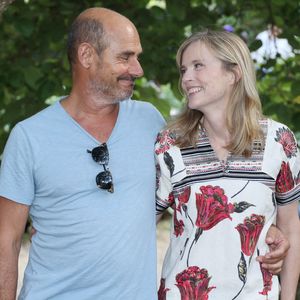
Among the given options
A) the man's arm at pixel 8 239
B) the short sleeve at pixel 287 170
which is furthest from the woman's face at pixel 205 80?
the man's arm at pixel 8 239

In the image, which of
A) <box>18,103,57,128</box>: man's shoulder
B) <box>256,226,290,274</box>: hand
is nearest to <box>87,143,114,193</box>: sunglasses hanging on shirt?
<box>18,103,57,128</box>: man's shoulder

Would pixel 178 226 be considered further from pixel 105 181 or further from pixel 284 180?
pixel 284 180

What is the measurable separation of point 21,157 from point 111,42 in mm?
551

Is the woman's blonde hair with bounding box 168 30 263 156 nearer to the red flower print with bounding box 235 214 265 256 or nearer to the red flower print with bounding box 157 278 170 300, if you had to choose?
the red flower print with bounding box 235 214 265 256

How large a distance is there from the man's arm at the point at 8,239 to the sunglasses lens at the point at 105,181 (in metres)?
0.28

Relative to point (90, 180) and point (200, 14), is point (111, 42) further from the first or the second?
point (200, 14)

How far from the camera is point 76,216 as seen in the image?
9.84 feet

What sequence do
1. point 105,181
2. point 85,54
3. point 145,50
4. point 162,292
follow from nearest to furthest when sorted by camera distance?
point 105,181
point 162,292
point 85,54
point 145,50

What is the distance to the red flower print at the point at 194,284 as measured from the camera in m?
3.00

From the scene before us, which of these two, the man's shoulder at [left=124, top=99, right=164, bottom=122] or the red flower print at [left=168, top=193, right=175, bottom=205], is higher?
the man's shoulder at [left=124, top=99, right=164, bottom=122]

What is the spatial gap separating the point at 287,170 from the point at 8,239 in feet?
3.31

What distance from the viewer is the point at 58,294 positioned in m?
3.02

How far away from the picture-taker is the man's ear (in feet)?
10.6

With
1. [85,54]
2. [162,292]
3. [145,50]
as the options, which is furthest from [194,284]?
[145,50]
